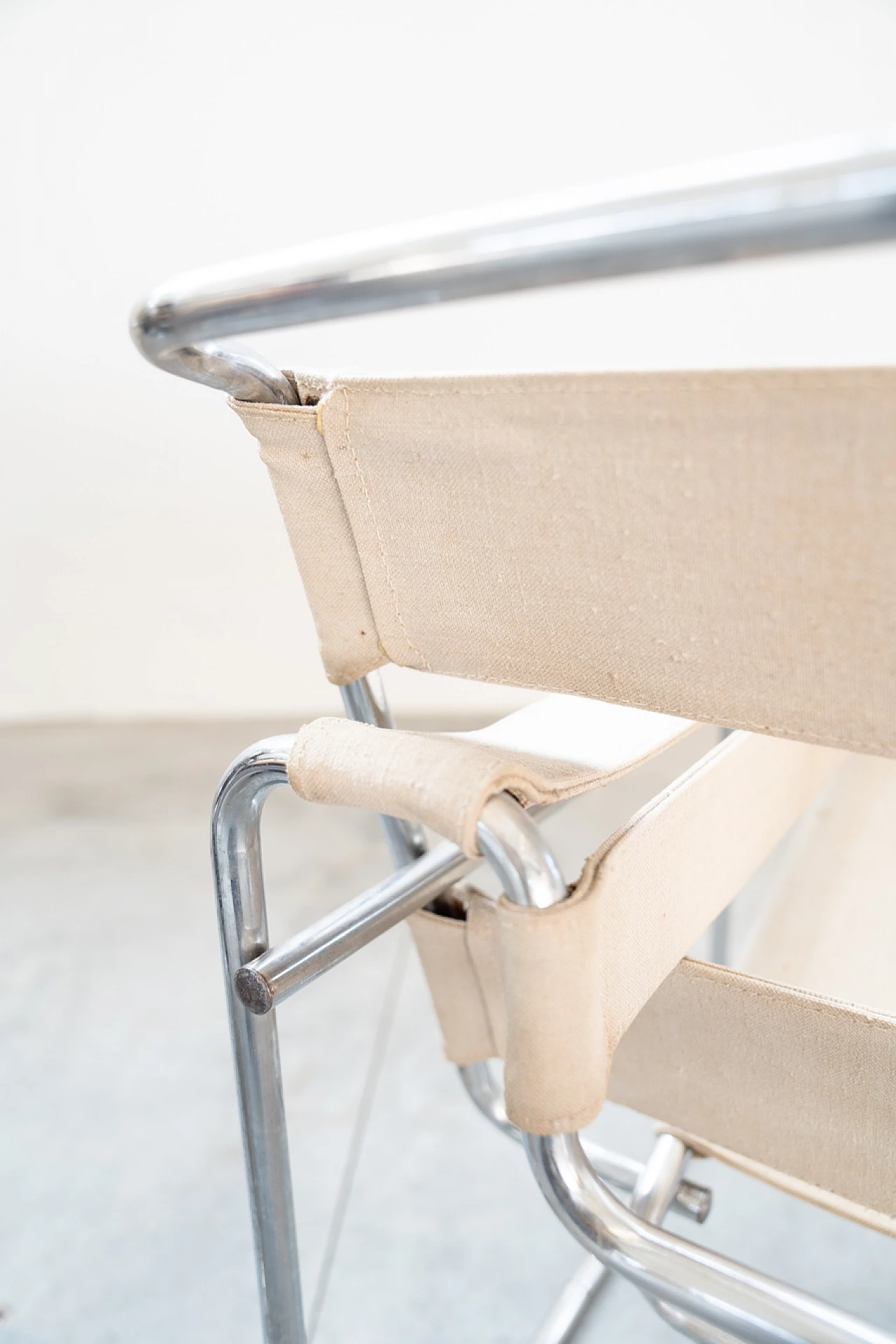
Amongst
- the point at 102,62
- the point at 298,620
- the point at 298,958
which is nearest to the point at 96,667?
the point at 298,620

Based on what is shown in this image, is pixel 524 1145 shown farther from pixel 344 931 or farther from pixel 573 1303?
pixel 573 1303

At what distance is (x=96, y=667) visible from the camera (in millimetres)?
2508

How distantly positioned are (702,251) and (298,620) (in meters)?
2.21

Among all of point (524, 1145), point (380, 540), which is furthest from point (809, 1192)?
point (380, 540)

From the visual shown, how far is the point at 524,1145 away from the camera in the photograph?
1.31ft

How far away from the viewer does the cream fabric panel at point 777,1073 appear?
1.37 ft

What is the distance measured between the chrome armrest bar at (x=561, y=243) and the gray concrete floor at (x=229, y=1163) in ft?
3.06

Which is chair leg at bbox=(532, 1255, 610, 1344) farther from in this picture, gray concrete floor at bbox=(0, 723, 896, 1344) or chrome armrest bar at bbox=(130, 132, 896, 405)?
chrome armrest bar at bbox=(130, 132, 896, 405)

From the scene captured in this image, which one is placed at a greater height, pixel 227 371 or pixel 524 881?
pixel 227 371

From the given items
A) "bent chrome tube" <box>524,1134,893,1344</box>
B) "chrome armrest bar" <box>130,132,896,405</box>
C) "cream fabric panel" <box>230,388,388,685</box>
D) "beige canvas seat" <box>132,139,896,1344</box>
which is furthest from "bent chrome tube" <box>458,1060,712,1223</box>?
"chrome armrest bar" <box>130,132,896,405</box>

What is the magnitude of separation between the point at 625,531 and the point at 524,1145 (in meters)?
0.26

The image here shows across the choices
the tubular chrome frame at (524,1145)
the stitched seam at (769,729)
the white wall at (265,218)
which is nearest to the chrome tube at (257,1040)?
the tubular chrome frame at (524,1145)

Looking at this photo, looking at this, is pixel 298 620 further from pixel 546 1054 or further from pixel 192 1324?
pixel 546 1054

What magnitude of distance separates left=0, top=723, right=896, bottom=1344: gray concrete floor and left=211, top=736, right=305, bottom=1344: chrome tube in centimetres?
54
